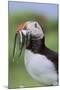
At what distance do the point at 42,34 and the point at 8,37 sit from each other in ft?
1.16

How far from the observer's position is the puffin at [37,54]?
194cm

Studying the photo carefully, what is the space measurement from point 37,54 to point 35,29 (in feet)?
0.84

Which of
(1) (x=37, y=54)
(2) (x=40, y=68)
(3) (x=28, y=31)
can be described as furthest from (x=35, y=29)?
(2) (x=40, y=68)

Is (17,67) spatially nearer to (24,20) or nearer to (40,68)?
(40,68)

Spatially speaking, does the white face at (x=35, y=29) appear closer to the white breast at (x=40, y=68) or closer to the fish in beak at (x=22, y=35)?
the fish in beak at (x=22, y=35)

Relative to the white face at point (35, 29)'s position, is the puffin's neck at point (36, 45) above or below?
below

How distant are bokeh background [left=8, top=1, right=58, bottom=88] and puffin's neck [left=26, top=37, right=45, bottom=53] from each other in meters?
0.06

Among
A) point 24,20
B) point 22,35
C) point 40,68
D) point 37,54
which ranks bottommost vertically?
point 40,68

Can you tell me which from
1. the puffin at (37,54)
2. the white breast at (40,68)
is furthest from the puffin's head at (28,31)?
the white breast at (40,68)

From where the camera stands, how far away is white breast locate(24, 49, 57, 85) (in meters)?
1.94

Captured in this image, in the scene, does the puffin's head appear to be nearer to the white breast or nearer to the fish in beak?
the fish in beak

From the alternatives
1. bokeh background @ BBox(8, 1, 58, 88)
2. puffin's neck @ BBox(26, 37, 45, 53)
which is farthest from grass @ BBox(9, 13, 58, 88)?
puffin's neck @ BBox(26, 37, 45, 53)

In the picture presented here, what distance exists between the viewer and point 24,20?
6.37 feet

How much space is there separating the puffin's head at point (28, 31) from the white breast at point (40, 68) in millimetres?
133
